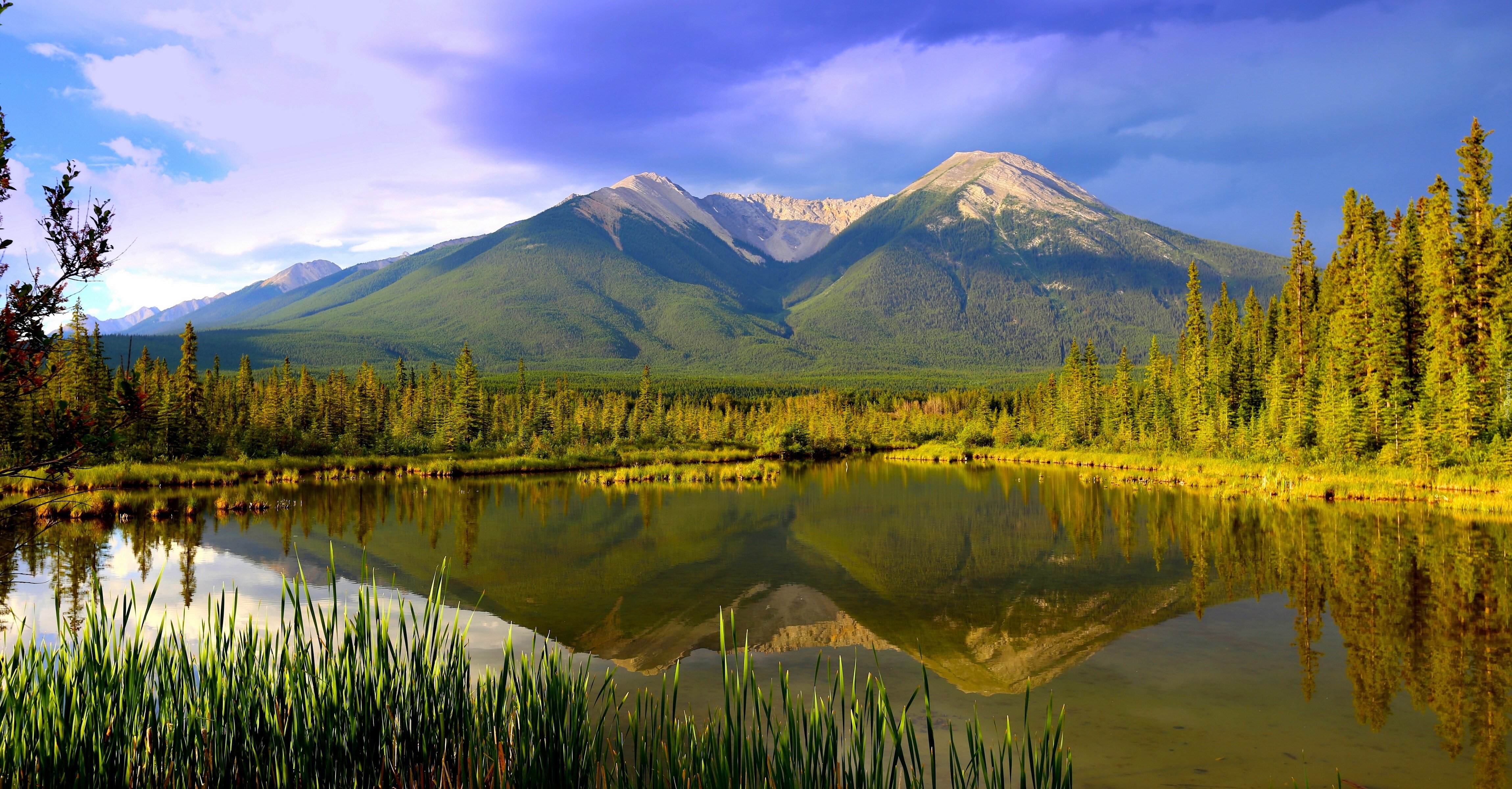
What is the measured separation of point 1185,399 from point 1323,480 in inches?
1301

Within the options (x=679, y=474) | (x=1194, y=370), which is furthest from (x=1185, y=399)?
(x=679, y=474)


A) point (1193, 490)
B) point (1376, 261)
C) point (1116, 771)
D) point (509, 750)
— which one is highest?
point (1376, 261)

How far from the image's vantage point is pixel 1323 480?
3653cm

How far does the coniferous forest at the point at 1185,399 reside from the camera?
37.9 metres

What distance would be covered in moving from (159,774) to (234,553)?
67.7 feet

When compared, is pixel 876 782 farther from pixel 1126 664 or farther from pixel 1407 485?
pixel 1407 485

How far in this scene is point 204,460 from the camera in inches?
1933

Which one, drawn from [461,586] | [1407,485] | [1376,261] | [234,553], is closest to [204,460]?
[234,553]

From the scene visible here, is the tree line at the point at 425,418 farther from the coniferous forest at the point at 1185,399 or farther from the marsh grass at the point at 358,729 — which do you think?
the marsh grass at the point at 358,729

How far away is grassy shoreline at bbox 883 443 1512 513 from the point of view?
31.1 metres

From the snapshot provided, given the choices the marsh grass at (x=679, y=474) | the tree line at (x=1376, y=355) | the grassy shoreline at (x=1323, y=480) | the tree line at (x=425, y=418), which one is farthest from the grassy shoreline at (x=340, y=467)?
the tree line at (x=1376, y=355)

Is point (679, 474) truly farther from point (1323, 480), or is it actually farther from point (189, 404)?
point (1323, 480)

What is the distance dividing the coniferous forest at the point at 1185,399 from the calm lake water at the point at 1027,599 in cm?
624

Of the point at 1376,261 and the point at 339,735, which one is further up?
the point at 1376,261
